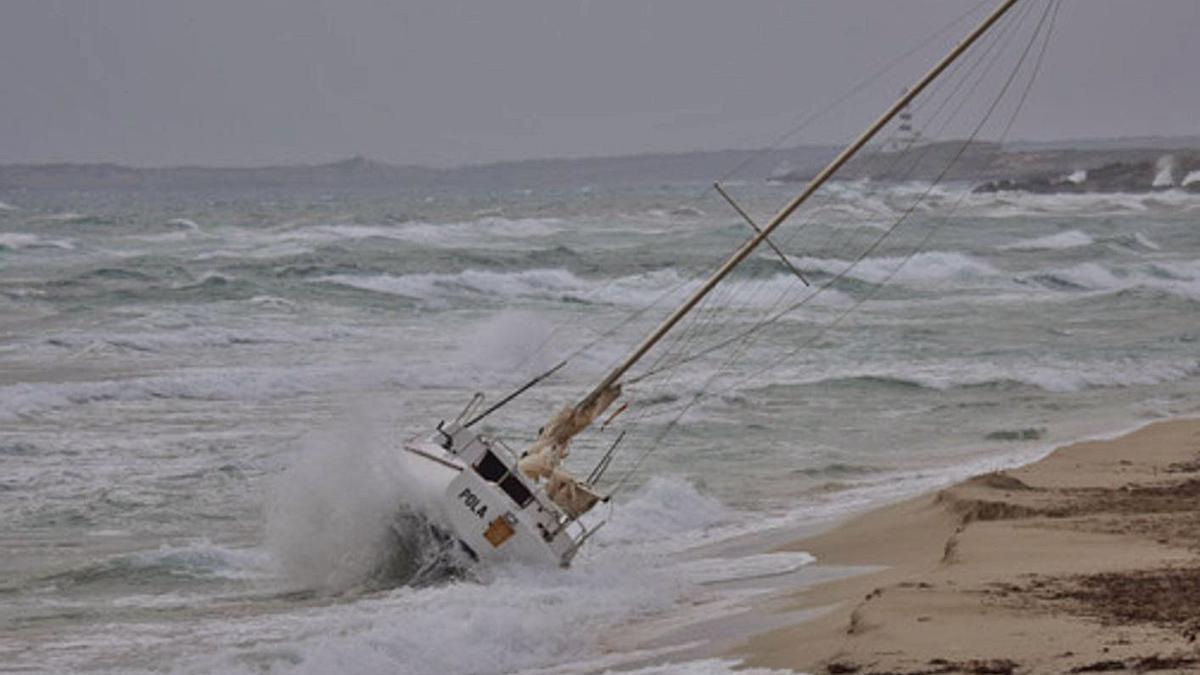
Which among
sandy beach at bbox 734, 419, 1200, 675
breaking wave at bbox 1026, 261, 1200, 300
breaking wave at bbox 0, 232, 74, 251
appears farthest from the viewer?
breaking wave at bbox 0, 232, 74, 251

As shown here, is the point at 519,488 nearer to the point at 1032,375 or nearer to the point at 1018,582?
the point at 1018,582

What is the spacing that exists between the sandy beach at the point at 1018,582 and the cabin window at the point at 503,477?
8.37 ft

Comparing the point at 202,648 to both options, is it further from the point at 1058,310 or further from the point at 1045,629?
the point at 1058,310

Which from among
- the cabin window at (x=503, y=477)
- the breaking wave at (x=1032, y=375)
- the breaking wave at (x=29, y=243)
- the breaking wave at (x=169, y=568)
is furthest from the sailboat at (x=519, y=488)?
the breaking wave at (x=29, y=243)

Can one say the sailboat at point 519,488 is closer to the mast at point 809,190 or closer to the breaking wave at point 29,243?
the mast at point 809,190

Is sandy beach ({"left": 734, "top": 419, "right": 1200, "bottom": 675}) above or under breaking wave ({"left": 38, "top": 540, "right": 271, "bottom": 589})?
Answer: under

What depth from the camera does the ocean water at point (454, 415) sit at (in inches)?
678

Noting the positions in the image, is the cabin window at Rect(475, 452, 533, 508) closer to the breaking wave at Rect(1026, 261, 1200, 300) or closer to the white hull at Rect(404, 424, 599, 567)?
the white hull at Rect(404, 424, 599, 567)

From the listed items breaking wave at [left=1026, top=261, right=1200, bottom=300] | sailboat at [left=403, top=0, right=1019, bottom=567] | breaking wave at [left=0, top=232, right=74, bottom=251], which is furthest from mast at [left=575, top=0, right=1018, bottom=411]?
breaking wave at [left=0, top=232, right=74, bottom=251]

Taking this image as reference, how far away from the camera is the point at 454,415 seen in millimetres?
31125

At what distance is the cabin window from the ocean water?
635 mm

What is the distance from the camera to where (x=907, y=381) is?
34.8 m

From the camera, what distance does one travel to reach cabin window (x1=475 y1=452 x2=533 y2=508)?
18.8 meters

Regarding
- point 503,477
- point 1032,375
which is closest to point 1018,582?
point 503,477
